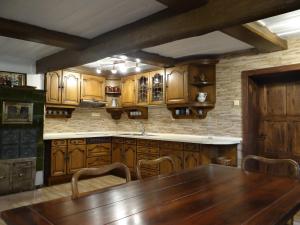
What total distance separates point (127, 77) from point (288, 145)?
3.59 metres

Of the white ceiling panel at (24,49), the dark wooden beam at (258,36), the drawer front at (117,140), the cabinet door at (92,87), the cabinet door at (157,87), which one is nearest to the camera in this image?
the dark wooden beam at (258,36)

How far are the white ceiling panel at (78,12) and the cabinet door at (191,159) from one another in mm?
2226

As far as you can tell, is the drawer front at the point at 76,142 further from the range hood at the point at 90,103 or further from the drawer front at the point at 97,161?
the range hood at the point at 90,103

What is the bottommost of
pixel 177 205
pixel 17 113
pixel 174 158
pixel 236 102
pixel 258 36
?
pixel 174 158

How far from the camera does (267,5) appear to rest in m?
1.76

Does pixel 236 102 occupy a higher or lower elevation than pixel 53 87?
lower

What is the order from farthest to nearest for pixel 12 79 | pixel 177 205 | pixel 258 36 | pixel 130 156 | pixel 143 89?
pixel 143 89, pixel 130 156, pixel 12 79, pixel 258 36, pixel 177 205

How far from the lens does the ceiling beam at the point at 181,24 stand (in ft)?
5.96

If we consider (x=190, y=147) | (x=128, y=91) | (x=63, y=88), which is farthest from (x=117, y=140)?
(x=190, y=147)

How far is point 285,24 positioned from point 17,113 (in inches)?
163

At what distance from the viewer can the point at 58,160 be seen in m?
4.59

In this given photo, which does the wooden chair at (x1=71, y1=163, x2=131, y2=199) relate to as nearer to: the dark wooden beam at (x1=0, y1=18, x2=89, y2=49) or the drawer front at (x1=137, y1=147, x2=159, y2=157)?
the dark wooden beam at (x1=0, y1=18, x2=89, y2=49)

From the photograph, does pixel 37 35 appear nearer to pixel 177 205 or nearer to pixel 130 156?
pixel 177 205

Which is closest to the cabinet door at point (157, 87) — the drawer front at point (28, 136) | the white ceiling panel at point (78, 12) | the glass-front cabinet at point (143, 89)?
the glass-front cabinet at point (143, 89)
